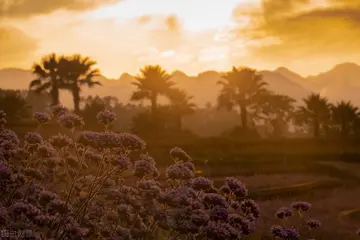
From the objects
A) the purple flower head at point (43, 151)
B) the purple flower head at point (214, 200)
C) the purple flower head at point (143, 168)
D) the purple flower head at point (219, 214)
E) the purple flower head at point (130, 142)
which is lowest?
the purple flower head at point (219, 214)

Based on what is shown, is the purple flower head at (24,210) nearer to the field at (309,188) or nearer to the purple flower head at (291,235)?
the purple flower head at (291,235)

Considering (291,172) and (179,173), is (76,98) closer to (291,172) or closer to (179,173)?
(291,172)

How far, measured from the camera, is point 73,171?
786cm

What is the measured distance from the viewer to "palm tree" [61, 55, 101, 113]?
54.5 meters

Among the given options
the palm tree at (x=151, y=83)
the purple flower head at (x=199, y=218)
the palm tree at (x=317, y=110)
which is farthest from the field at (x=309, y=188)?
the palm tree at (x=151, y=83)

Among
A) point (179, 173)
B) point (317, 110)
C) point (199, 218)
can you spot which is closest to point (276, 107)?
point (317, 110)

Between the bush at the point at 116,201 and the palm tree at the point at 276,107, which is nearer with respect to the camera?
the bush at the point at 116,201

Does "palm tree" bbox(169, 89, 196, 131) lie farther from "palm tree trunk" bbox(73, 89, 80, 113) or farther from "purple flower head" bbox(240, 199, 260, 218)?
"purple flower head" bbox(240, 199, 260, 218)

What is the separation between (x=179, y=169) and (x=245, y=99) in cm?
5846

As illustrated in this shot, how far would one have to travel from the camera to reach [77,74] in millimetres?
55969

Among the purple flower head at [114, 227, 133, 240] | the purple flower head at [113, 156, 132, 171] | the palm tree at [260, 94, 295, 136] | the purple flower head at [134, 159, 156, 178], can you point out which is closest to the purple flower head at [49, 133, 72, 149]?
the purple flower head at [113, 156, 132, 171]

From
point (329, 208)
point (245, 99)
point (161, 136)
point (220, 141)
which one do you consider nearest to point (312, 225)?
point (329, 208)

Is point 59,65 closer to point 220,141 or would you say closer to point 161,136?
point 161,136

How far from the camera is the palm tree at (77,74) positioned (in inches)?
2147
